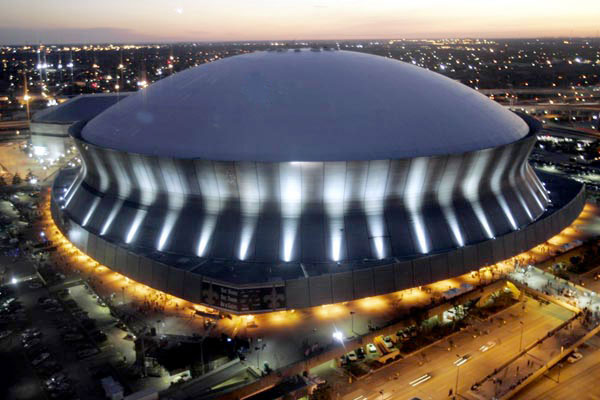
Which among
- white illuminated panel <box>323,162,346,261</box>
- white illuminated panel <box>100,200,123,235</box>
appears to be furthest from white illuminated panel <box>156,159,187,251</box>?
white illuminated panel <box>323,162,346,261</box>

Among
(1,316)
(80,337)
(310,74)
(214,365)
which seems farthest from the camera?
(310,74)

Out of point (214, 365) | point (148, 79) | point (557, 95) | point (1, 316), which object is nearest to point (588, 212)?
point (214, 365)

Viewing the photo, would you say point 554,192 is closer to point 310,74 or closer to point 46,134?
point 310,74

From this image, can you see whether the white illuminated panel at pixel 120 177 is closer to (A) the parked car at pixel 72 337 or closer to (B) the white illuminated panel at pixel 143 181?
(B) the white illuminated panel at pixel 143 181


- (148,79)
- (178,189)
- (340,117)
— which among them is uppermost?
(340,117)

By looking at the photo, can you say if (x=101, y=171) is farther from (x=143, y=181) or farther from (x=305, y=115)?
(x=305, y=115)

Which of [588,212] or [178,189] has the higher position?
[178,189]
